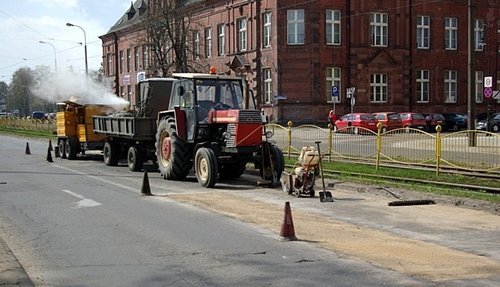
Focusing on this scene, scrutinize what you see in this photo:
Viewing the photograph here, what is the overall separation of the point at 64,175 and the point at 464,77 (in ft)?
156

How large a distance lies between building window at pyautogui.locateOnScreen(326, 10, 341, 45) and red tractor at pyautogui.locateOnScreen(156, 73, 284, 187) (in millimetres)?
34893

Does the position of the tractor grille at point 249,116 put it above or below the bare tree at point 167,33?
below

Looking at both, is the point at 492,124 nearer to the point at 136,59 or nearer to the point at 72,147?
the point at 72,147

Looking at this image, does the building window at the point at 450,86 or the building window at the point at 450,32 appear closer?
the building window at the point at 450,86

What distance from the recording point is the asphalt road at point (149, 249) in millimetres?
7324

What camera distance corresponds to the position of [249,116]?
1670cm

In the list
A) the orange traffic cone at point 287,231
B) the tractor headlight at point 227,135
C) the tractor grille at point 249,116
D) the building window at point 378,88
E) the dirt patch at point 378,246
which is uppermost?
the building window at point 378,88

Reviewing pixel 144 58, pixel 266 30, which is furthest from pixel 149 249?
pixel 144 58

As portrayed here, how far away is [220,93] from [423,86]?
4260cm

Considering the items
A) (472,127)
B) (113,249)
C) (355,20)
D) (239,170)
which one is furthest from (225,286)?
(355,20)

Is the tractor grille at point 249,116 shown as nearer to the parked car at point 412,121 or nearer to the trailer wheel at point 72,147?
the trailer wheel at point 72,147

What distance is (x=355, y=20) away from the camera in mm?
53375

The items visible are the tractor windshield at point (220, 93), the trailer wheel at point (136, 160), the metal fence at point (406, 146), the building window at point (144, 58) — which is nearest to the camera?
the metal fence at point (406, 146)

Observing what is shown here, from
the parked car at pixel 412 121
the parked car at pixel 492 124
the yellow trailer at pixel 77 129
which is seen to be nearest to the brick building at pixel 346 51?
the parked car at pixel 412 121
